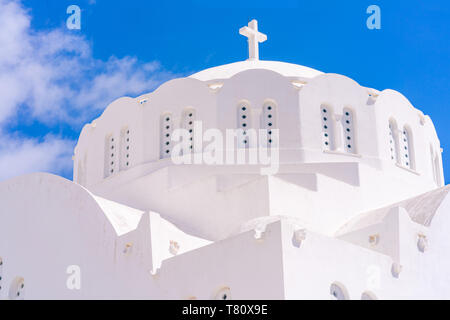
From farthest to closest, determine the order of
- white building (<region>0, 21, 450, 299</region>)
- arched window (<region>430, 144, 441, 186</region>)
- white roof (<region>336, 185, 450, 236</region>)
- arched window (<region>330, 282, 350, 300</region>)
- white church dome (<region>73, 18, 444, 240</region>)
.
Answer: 1. arched window (<region>430, 144, 441, 186</region>)
2. white church dome (<region>73, 18, 444, 240</region>)
3. white roof (<region>336, 185, 450, 236</region>)
4. white building (<region>0, 21, 450, 299</region>)
5. arched window (<region>330, 282, 350, 300</region>)

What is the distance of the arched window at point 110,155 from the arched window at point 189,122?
2151 millimetres

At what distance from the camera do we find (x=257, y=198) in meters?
16.9

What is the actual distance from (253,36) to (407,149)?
5.66 m

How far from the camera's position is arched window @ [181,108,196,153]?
1917 cm

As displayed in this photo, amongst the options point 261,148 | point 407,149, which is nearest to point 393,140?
point 407,149

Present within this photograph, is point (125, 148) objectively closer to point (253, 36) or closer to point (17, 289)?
point (17, 289)

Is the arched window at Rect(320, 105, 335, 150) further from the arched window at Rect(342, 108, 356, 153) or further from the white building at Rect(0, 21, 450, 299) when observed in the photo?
the arched window at Rect(342, 108, 356, 153)

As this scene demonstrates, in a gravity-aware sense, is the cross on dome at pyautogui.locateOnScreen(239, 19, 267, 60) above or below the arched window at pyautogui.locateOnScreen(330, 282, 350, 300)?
above

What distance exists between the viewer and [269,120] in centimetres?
1909

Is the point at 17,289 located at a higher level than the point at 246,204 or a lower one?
lower

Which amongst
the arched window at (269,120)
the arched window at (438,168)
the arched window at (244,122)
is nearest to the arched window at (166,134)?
the arched window at (244,122)

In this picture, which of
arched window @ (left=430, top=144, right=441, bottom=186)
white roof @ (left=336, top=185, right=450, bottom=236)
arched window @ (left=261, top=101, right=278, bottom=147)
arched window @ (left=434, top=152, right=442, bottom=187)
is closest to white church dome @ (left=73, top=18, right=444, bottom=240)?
arched window @ (left=261, top=101, right=278, bottom=147)

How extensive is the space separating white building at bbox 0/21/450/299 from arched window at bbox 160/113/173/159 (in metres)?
0.05
